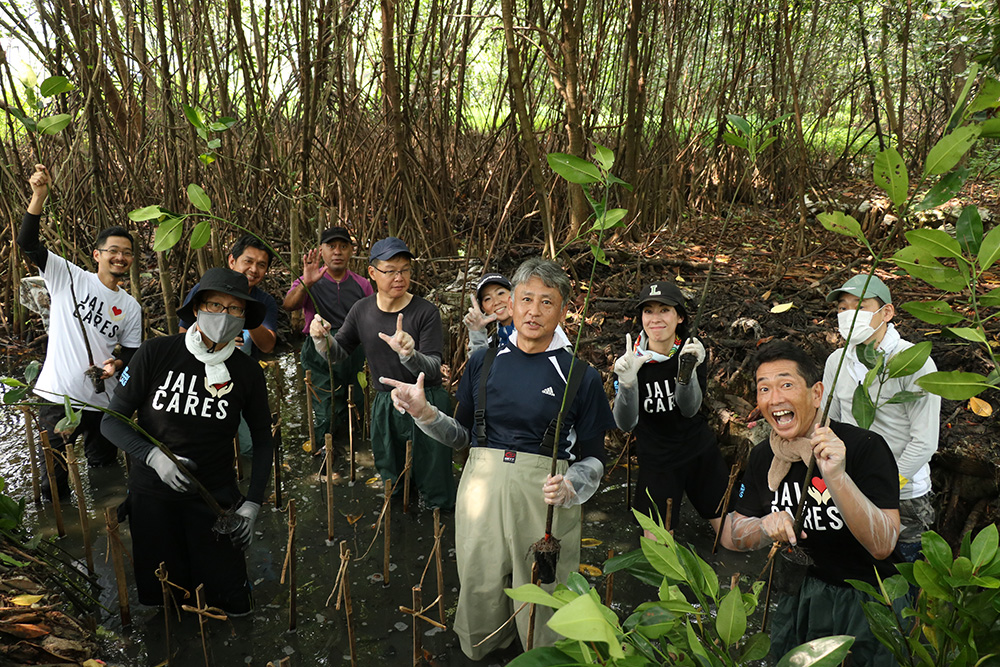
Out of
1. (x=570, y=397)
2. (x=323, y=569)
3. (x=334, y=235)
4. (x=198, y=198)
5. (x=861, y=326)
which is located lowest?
(x=323, y=569)

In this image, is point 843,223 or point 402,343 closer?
point 843,223

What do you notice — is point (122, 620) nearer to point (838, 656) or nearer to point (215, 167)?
point (838, 656)

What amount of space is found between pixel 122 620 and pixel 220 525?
2.23 ft

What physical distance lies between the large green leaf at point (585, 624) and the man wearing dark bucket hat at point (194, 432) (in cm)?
211

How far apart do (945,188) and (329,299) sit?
3635 mm

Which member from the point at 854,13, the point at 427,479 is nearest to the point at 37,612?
the point at 427,479

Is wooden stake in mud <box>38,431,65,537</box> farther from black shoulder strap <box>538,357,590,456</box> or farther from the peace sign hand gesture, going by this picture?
black shoulder strap <box>538,357,590,456</box>

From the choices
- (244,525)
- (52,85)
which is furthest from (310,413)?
(52,85)

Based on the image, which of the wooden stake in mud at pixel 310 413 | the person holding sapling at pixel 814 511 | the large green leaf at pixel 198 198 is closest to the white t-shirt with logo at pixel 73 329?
the wooden stake in mud at pixel 310 413

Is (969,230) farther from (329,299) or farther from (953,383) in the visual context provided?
(329,299)

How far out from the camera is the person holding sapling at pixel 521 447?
7.91 feet

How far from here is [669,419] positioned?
10.2 ft

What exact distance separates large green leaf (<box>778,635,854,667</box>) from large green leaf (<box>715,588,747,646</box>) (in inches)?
2.6

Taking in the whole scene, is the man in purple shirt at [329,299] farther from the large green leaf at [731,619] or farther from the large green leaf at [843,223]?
the large green leaf at [731,619]
